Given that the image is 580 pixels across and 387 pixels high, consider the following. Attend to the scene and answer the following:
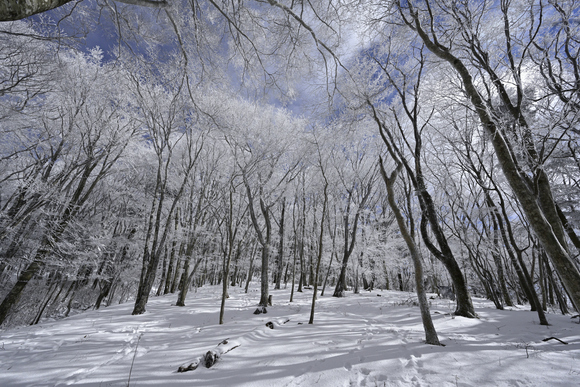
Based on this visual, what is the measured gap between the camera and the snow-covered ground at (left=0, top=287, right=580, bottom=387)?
2678 millimetres

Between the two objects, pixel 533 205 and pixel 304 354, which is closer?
pixel 533 205

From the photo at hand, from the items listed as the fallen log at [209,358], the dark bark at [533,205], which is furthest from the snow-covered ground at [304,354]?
the dark bark at [533,205]

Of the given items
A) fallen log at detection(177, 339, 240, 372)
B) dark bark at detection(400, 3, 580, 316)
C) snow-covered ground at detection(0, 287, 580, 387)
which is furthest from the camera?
fallen log at detection(177, 339, 240, 372)

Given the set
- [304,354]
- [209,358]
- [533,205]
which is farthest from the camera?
[304,354]

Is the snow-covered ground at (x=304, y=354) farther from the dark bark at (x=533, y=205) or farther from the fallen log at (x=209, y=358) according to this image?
the dark bark at (x=533, y=205)

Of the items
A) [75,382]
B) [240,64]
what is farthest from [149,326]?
[240,64]

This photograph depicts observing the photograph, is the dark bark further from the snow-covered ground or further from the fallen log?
the fallen log

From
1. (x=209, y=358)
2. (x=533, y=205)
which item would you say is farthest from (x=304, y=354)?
(x=533, y=205)

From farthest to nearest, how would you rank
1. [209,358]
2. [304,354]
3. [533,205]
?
[304,354], [209,358], [533,205]

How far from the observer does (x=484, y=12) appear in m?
4.17

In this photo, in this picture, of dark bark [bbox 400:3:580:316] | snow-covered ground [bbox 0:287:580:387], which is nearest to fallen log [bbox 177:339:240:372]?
snow-covered ground [bbox 0:287:580:387]

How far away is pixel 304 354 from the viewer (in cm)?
351

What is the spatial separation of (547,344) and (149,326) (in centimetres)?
811

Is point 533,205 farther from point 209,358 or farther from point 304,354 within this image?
point 209,358
